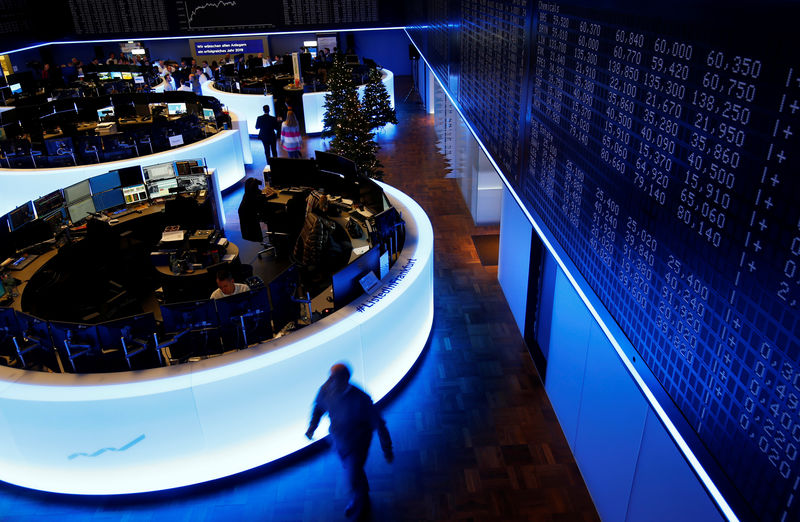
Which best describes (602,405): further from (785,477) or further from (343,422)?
(785,477)

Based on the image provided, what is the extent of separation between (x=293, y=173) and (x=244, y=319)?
4323mm

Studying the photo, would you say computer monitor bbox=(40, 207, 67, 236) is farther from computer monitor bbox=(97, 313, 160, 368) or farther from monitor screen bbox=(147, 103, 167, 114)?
monitor screen bbox=(147, 103, 167, 114)

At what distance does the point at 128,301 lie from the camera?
713cm

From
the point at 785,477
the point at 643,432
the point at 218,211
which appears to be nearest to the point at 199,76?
the point at 218,211

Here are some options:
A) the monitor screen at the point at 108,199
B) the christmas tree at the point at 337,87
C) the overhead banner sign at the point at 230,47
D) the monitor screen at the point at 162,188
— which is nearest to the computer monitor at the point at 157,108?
the christmas tree at the point at 337,87

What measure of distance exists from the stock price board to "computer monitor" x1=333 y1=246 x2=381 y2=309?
2.67 meters

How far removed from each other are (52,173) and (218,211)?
328cm

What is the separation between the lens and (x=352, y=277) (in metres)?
5.54

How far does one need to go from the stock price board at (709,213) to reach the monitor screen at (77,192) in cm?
710

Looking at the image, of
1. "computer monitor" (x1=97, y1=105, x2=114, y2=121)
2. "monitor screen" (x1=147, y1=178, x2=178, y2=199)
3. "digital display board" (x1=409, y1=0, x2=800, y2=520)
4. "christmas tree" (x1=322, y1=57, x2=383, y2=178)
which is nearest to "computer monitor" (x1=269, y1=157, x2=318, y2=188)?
"christmas tree" (x1=322, y1=57, x2=383, y2=178)

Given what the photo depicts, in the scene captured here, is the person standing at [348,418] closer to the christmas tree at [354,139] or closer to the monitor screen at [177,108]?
the christmas tree at [354,139]

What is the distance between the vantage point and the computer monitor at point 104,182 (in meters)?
8.03

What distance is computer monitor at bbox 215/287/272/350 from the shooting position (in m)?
5.04

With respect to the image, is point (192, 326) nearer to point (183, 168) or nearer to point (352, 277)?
point (352, 277)
